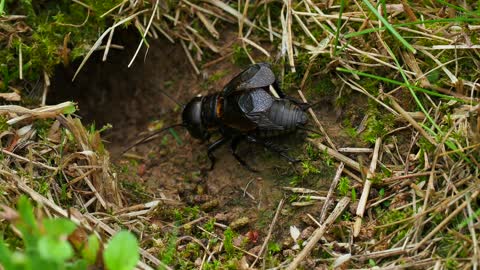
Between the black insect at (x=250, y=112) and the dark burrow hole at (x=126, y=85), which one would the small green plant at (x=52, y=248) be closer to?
the black insect at (x=250, y=112)

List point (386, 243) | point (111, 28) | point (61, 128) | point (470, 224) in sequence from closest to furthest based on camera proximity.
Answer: point (470, 224) → point (386, 243) → point (61, 128) → point (111, 28)

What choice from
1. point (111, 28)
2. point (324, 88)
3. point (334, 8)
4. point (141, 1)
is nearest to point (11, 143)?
point (111, 28)

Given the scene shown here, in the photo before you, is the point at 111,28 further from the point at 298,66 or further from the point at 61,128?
the point at 298,66

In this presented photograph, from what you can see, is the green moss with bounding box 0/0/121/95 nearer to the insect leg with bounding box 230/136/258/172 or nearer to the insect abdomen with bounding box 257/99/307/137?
the insect leg with bounding box 230/136/258/172

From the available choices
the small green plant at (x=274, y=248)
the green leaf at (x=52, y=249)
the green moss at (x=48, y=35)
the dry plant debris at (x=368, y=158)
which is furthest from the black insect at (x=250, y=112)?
the green leaf at (x=52, y=249)

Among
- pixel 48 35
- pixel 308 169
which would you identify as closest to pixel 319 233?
pixel 308 169

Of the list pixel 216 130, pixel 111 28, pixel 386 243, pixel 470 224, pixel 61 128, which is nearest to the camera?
pixel 470 224
